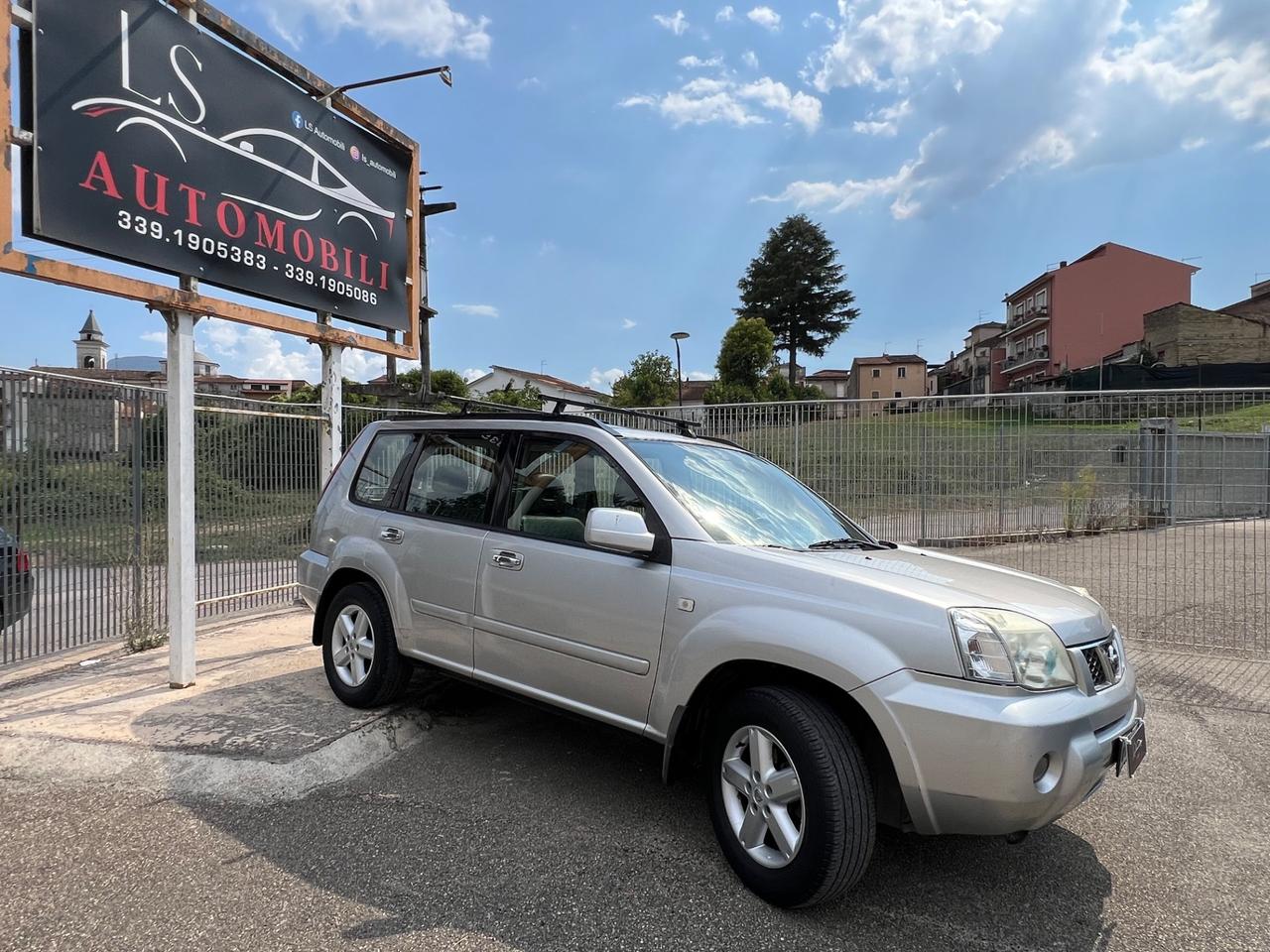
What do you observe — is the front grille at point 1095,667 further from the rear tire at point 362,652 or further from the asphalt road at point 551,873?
the rear tire at point 362,652

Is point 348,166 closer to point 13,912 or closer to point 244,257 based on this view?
point 244,257

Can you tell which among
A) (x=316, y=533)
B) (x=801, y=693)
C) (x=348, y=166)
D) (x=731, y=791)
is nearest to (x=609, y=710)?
(x=731, y=791)

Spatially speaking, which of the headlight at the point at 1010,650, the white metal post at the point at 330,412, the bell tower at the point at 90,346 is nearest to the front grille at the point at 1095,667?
the headlight at the point at 1010,650

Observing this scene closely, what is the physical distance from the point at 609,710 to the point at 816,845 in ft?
3.47

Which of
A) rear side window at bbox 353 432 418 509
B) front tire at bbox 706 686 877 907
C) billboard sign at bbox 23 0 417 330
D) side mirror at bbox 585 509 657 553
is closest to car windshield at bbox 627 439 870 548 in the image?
side mirror at bbox 585 509 657 553

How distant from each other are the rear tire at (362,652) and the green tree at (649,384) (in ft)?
139

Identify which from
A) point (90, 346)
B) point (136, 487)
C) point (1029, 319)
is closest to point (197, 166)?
point (136, 487)

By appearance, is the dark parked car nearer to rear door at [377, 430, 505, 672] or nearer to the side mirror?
rear door at [377, 430, 505, 672]

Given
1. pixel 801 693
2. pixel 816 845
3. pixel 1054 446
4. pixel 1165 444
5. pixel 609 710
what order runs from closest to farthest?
pixel 816 845 → pixel 801 693 → pixel 609 710 → pixel 1165 444 → pixel 1054 446

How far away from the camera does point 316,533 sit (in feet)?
16.0

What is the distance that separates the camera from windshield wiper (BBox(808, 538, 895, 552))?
3362 millimetres

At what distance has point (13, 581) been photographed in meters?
4.98

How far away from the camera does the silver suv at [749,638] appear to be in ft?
7.95

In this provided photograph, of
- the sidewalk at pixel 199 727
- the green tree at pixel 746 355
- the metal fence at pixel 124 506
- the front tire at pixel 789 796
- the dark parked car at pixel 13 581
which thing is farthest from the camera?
the green tree at pixel 746 355
